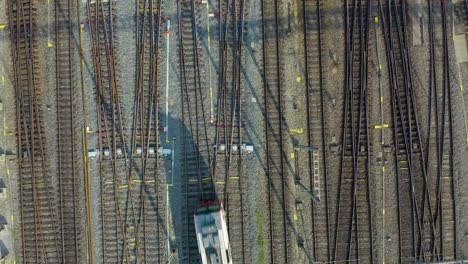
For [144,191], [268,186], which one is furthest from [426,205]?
[144,191]

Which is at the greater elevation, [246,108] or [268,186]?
[246,108]

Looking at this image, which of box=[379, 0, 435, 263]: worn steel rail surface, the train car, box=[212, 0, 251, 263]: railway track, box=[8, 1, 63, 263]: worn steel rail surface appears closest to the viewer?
the train car

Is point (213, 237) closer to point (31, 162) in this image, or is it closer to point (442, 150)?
point (31, 162)

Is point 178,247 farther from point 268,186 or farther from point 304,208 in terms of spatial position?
point 304,208

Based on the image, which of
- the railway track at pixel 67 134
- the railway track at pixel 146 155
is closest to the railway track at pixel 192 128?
the railway track at pixel 146 155

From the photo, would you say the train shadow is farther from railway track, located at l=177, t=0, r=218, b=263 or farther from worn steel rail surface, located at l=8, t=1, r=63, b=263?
worn steel rail surface, located at l=8, t=1, r=63, b=263

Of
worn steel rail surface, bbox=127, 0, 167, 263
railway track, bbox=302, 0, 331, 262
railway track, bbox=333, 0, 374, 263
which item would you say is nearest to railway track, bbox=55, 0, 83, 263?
worn steel rail surface, bbox=127, 0, 167, 263

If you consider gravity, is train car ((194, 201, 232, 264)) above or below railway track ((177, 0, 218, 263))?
below
